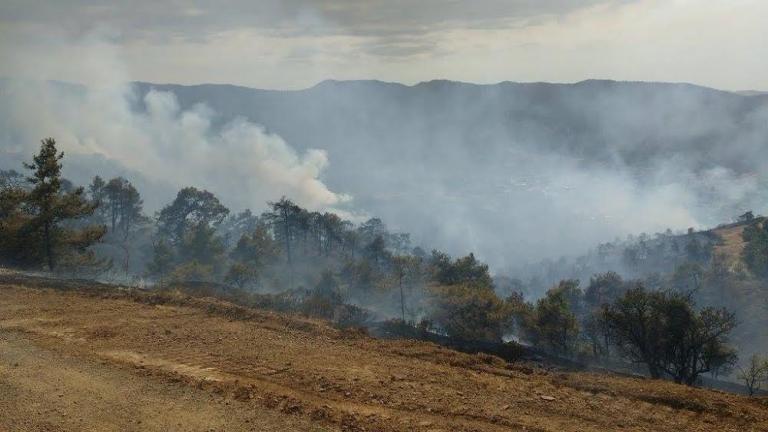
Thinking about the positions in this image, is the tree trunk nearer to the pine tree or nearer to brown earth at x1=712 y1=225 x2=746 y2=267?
the pine tree

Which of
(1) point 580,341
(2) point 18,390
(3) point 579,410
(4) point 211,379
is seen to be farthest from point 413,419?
(1) point 580,341

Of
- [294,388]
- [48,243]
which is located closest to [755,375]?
[294,388]

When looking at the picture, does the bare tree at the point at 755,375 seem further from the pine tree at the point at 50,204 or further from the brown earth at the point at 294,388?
the pine tree at the point at 50,204

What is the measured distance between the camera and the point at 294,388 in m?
10.1

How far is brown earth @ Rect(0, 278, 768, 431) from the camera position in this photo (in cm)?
880

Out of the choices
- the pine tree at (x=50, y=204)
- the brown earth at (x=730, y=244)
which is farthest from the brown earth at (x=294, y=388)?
the brown earth at (x=730, y=244)

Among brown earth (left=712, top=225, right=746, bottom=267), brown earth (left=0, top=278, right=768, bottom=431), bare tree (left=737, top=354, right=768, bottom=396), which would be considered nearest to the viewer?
brown earth (left=0, top=278, right=768, bottom=431)

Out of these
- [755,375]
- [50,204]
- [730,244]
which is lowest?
[755,375]

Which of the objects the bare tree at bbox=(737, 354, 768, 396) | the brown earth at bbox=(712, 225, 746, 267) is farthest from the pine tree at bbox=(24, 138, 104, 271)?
the brown earth at bbox=(712, 225, 746, 267)

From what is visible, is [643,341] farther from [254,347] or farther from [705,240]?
[705,240]

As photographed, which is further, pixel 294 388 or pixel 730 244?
pixel 730 244

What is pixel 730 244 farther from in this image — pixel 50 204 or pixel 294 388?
pixel 294 388

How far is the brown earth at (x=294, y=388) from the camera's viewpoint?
880 centimetres

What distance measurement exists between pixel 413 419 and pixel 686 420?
4.30 metres
